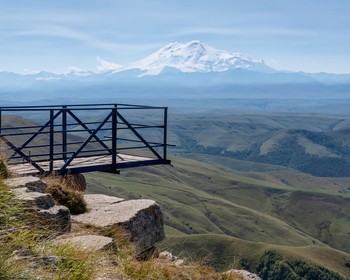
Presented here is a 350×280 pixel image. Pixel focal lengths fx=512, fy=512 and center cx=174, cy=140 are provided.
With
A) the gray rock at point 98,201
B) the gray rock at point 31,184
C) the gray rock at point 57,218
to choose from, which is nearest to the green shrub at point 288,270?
the gray rock at point 98,201

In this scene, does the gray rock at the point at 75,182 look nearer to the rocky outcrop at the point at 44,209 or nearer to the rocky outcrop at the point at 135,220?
the rocky outcrop at the point at 135,220

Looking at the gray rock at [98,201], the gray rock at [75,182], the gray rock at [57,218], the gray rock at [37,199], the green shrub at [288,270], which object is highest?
the gray rock at [37,199]

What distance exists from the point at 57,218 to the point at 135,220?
307cm

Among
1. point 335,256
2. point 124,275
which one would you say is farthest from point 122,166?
point 335,256

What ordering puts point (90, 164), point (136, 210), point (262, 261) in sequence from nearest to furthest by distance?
point (136, 210) < point (90, 164) < point (262, 261)

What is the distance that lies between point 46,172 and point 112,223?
5342 mm

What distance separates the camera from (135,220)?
48.8ft

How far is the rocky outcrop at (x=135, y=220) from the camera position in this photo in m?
14.4

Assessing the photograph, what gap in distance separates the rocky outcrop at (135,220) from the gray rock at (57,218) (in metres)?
1.24

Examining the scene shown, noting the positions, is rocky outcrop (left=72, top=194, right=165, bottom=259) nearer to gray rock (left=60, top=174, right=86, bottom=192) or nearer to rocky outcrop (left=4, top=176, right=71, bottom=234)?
rocky outcrop (left=4, top=176, right=71, bottom=234)

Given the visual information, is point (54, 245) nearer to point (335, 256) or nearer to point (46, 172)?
point (46, 172)

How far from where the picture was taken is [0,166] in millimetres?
14367

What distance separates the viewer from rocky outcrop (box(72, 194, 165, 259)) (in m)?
14.4

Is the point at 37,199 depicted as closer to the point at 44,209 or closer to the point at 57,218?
the point at 44,209
